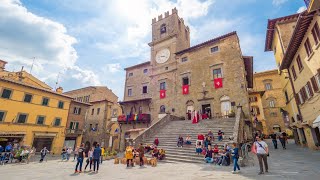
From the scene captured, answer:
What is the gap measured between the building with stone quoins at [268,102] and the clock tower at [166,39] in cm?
1750

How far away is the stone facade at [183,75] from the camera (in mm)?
21016

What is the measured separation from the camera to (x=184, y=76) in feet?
82.3

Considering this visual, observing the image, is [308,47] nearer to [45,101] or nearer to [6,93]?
[45,101]

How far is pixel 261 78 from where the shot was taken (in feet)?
129

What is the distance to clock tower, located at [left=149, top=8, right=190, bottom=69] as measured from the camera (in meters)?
27.4

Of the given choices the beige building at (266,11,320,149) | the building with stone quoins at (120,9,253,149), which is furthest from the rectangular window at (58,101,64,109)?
the beige building at (266,11,320,149)

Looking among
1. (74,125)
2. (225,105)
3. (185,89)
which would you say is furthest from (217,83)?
(74,125)

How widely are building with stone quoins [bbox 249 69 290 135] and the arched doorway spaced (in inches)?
574

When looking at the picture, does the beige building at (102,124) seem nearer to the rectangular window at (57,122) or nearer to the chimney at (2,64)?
the rectangular window at (57,122)

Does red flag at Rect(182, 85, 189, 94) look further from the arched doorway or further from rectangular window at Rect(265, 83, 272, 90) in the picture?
rectangular window at Rect(265, 83, 272, 90)

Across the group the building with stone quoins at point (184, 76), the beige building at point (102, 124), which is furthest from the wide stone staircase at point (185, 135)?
the beige building at point (102, 124)

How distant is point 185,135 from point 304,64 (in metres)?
11.0

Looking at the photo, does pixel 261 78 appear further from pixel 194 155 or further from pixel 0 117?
pixel 0 117

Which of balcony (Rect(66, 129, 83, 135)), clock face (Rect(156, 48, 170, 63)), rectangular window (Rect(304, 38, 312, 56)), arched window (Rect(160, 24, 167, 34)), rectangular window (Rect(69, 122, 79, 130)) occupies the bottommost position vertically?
balcony (Rect(66, 129, 83, 135))
